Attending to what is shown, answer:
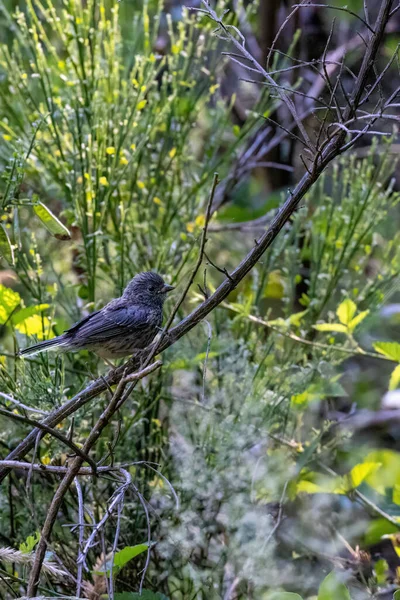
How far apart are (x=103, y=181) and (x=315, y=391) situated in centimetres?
83

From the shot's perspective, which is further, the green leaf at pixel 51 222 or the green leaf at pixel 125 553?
the green leaf at pixel 51 222

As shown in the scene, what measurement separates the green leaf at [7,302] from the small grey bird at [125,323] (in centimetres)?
16

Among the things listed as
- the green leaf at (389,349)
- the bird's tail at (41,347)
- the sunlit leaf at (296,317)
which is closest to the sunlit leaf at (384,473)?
the green leaf at (389,349)

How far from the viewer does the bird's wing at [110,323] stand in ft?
6.10

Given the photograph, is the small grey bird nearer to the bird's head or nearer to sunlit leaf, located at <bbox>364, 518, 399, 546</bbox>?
the bird's head

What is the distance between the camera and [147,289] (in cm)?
205

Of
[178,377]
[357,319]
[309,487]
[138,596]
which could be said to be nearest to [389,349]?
[357,319]

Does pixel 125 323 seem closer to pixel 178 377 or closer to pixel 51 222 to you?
pixel 178 377

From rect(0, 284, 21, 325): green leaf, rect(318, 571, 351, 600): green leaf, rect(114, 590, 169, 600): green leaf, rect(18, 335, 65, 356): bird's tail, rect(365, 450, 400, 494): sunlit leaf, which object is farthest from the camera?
rect(365, 450, 400, 494): sunlit leaf

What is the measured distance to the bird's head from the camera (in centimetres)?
199

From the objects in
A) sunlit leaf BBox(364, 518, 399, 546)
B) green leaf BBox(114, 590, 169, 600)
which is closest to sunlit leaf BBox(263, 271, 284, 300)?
sunlit leaf BBox(364, 518, 399, 546)

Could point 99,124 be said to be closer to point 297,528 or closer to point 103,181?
point 103,181

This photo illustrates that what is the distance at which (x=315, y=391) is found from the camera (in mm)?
2012

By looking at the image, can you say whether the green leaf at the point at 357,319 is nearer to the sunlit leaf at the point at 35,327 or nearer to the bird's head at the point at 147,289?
the bird's head at the point at 147,289
